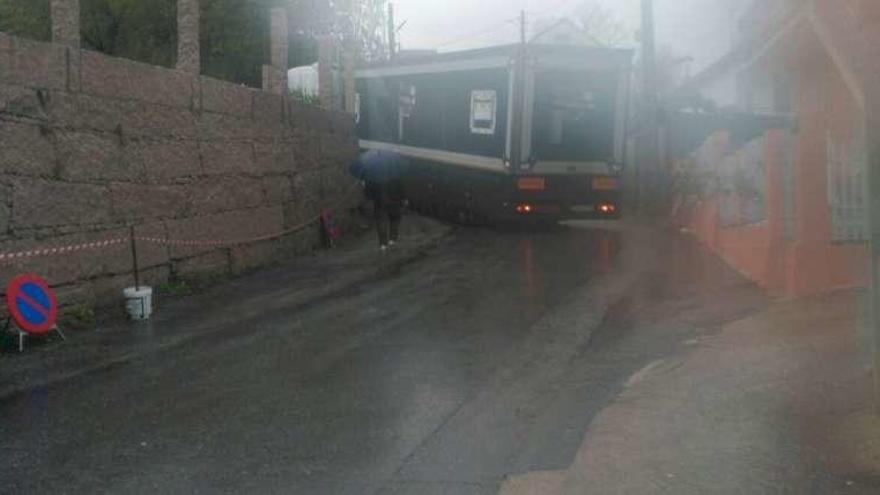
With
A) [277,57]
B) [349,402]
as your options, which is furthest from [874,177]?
[277,57]

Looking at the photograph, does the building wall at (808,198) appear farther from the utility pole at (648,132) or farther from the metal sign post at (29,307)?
the utility pole at (648,132)

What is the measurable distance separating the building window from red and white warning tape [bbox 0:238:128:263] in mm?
9136

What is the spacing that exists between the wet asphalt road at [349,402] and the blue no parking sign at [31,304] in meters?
1.23

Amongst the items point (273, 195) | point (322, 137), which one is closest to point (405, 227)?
point (322, 137)

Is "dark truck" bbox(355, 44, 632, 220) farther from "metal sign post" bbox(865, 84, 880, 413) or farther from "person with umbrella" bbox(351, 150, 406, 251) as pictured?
"metal sign post" bbox(865, 84, 880, 413)

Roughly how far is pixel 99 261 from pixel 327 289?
2.70m

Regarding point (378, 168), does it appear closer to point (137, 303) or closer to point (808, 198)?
point (137, 303)

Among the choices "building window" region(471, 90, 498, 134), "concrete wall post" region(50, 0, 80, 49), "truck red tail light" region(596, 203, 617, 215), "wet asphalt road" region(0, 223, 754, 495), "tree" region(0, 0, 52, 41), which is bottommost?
"wet asphalt road" region(0, 223, 754, 495)

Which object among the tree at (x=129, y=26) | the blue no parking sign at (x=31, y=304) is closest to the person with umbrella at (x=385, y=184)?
the tree at (x=129, y=26)

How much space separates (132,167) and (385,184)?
641 centimetres

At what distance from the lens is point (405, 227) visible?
2092 cm

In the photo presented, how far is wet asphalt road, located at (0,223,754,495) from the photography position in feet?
19.6

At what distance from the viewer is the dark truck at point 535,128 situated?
19.3 m

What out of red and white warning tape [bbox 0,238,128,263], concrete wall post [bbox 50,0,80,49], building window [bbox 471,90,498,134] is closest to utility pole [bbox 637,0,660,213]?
building window [bbox 471,90,498,134]
